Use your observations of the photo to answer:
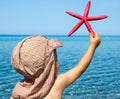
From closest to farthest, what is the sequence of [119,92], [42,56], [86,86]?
[42,56] → [119,92] → [86,86]

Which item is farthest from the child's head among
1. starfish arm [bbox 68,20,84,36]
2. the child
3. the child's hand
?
the child's hand

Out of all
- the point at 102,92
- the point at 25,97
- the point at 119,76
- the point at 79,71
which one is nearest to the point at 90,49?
the point at 79,71

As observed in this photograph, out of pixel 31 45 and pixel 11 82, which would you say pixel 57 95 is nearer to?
pixel 31 45

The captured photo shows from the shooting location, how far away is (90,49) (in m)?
2.85

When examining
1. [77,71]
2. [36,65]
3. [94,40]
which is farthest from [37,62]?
[94,40]

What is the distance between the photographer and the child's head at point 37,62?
105 inches

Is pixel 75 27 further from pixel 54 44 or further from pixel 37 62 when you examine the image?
pixel 37 62

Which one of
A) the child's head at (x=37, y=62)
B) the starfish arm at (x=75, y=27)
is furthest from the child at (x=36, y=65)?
the starfish arm at (x=75, y=27)

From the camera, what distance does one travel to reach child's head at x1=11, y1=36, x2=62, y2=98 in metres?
2.68

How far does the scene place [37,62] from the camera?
2.68 metres

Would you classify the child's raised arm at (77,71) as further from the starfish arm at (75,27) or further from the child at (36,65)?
the starfish arm at (75,27)

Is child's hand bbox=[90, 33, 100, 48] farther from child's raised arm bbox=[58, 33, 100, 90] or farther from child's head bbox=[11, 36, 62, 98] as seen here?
child's head bbox=[11, 36, 62, 98]

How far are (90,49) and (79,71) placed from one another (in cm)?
18

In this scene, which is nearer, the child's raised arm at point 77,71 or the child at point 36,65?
the child at point 36,65
